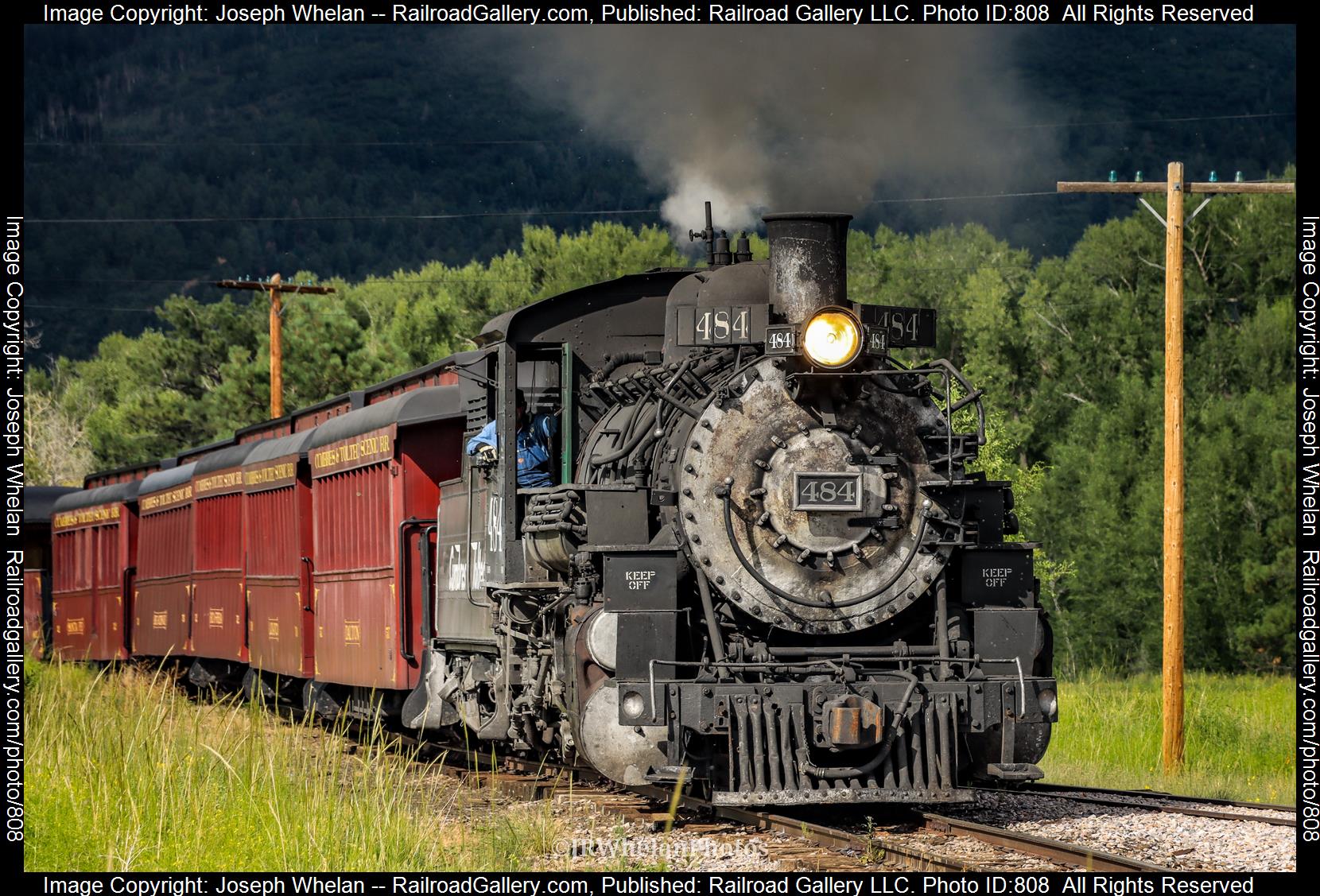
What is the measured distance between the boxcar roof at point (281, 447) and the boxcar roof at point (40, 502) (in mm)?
10762

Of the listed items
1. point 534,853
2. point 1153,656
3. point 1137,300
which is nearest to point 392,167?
point 1137,300

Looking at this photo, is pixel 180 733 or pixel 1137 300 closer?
pixel 180 733

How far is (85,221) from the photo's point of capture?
11575 cm

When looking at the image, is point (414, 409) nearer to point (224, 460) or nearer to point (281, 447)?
point (281, 447)

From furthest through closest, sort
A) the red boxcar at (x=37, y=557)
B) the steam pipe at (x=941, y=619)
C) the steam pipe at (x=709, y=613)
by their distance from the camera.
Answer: the red boxcar at (x=37, y=557) < the steam pipe at (x=941, y=619) < the steam pipe at (x=709, y=613)

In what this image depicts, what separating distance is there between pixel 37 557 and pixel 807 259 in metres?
21.8

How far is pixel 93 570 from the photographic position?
950 inches

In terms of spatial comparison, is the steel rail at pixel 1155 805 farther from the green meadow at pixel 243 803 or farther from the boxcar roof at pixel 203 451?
the boxcar roof at pixel 203 451

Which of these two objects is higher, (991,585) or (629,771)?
(991,585)

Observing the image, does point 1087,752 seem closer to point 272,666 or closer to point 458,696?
point 458,696

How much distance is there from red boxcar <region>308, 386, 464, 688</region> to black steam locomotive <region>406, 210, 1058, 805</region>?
306 centimetres

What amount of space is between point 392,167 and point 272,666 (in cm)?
12059

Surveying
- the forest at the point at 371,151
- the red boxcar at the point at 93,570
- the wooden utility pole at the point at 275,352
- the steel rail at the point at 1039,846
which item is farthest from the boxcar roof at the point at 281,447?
the forest at the point at 371,151

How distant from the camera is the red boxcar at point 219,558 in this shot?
17.3m
